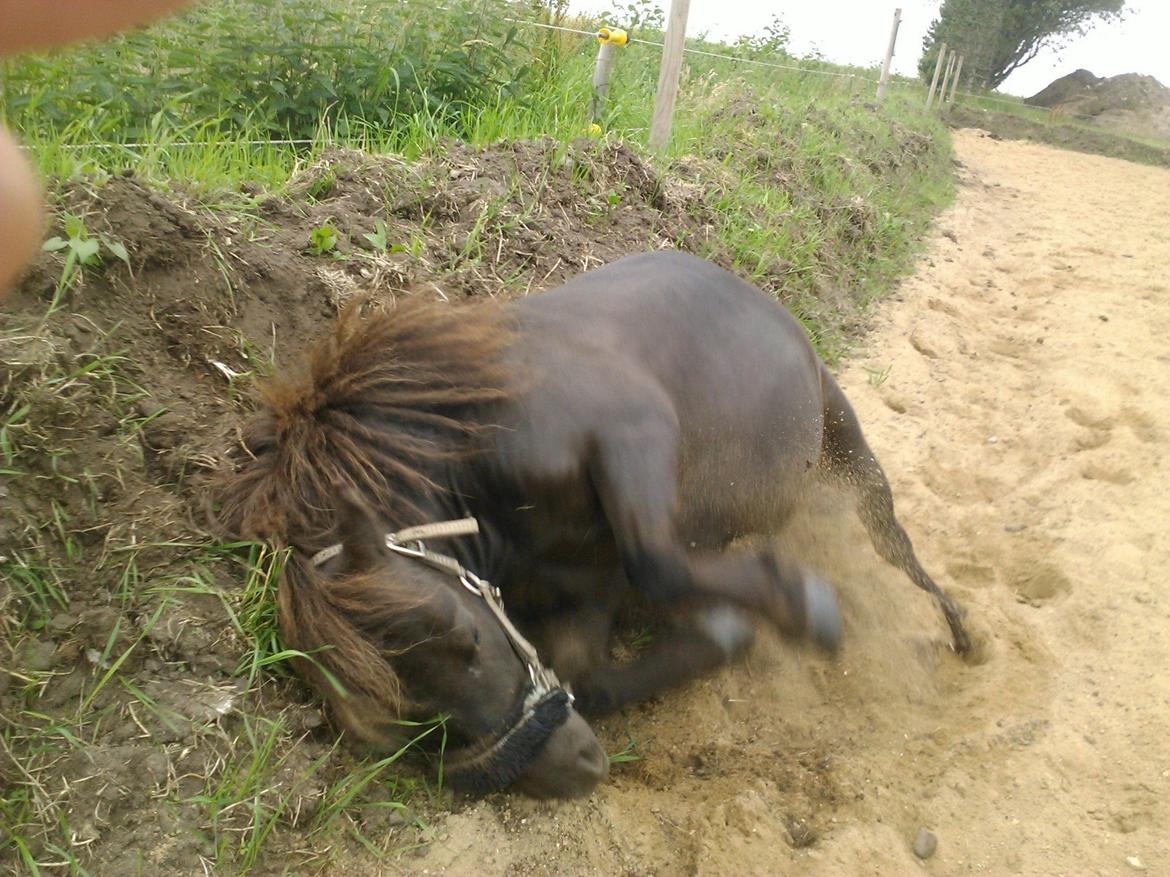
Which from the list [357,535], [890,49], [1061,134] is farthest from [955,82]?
[357,535]

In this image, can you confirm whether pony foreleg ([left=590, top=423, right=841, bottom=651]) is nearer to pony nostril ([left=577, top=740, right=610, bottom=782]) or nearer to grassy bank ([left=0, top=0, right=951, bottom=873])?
pony nostril ([left=577, top=740, right=610, bottom=782])

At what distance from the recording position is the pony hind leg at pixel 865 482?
10.3 feet

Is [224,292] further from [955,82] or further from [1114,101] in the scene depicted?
[1114,101]

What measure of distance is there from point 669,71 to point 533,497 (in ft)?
11.9

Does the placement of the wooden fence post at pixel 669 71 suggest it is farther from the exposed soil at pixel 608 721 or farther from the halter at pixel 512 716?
the halter at pixel 512 716

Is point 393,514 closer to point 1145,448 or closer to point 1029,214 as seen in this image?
point 1145,448

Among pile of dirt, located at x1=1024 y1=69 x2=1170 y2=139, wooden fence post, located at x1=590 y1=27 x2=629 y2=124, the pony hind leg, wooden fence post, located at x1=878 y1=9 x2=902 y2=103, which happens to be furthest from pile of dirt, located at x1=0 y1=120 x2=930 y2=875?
pile of dirt, located at x1=1024 y1=69 x2=1170 y2=139

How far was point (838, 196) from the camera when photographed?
6254 mm

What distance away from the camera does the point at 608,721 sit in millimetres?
2625

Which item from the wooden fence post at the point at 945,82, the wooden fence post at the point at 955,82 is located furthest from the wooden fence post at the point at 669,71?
the wooden fence post at the point at 955,82

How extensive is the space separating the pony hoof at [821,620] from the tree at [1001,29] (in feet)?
59.9

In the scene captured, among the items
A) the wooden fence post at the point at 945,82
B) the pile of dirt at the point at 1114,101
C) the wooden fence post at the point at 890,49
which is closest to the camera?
the wooden fence post at the point at 890,49

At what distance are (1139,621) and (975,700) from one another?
2.07 feet

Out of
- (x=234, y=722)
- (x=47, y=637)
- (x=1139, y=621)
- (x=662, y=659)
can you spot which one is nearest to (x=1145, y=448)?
(x=1139, y=621)
